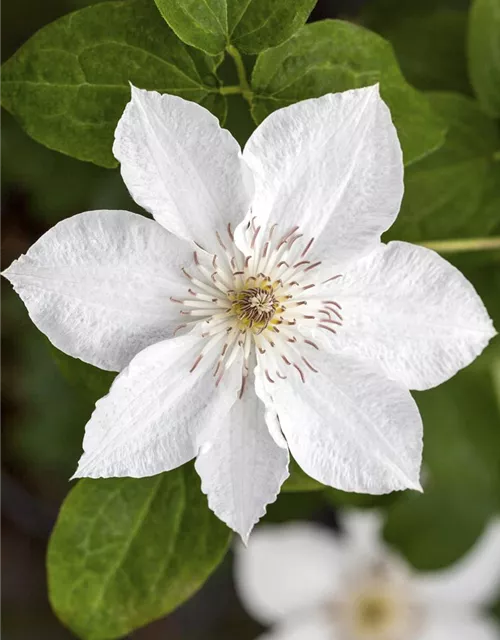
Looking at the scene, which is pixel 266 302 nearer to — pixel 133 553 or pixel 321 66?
pixel 321 66

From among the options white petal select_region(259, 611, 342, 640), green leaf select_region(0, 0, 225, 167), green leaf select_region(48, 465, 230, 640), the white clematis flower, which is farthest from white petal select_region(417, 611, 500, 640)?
green leaf select_region(0, 0, 225, 167)

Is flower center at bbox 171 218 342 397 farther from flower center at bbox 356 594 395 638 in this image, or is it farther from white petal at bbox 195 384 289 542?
flower center at bbox 356 594 395 638

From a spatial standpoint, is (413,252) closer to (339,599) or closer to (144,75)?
(144,75)

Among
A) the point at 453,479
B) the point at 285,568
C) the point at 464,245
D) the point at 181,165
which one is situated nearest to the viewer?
the point at 181,165

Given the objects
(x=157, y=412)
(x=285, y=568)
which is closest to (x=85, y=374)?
(x=157, y=412)

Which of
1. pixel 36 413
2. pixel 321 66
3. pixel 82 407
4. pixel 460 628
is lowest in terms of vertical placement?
pixel 460 628

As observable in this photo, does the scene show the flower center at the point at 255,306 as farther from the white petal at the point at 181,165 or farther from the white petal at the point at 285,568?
the white petal at the point at 285,568
